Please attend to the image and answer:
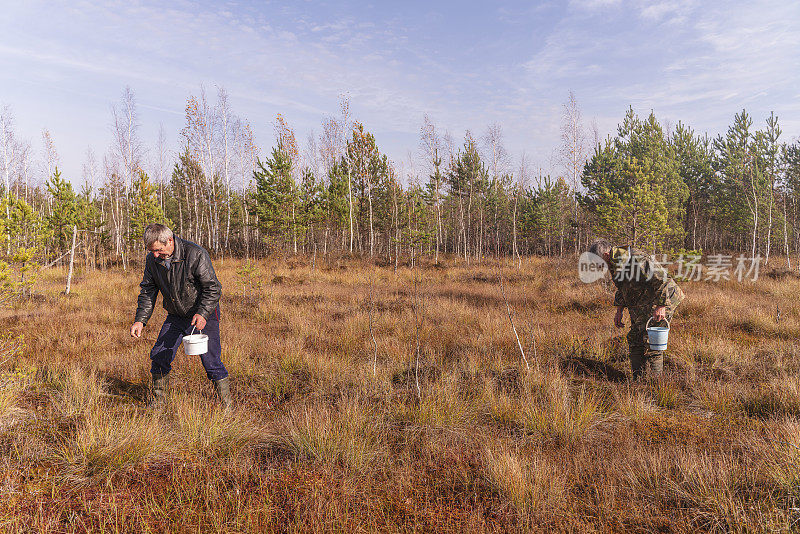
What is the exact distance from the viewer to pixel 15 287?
3.84 metres

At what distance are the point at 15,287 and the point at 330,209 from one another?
22.9m

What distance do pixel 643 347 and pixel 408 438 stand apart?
3.15 meters

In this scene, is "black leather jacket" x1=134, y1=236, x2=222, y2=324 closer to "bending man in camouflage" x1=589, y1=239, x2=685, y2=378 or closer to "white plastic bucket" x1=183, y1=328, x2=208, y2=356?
"white plastic bucket" x1=183, y1=328, x2=208, y2=356

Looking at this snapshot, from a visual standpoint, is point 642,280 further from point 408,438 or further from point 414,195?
point 414,195

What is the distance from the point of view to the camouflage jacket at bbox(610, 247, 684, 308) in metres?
4.18

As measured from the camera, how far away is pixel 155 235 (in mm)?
3305

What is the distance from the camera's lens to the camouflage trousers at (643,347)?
14.2ft

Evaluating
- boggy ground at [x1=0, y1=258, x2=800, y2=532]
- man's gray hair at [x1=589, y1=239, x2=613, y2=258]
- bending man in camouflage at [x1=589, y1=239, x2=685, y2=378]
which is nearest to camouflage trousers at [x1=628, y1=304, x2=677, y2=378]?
bending man in camouflage at [x1=589, y1=239, x2=685, y2=378]

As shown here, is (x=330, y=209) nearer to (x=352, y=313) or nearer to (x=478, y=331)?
(x=352, y=313)

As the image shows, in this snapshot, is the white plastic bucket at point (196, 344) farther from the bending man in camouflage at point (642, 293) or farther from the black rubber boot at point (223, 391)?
the bending man in camouflage at point (642, 293)

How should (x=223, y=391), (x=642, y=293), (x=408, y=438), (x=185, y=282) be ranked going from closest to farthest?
(x=408, y=438), (x=185, y=282), (x=223, y=391), (x=642, y=293)

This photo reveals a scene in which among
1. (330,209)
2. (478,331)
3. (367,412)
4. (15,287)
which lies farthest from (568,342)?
(330,209)

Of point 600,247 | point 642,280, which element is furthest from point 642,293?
point 600,247

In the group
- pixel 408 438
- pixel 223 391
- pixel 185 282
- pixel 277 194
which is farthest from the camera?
pixel 277 194
